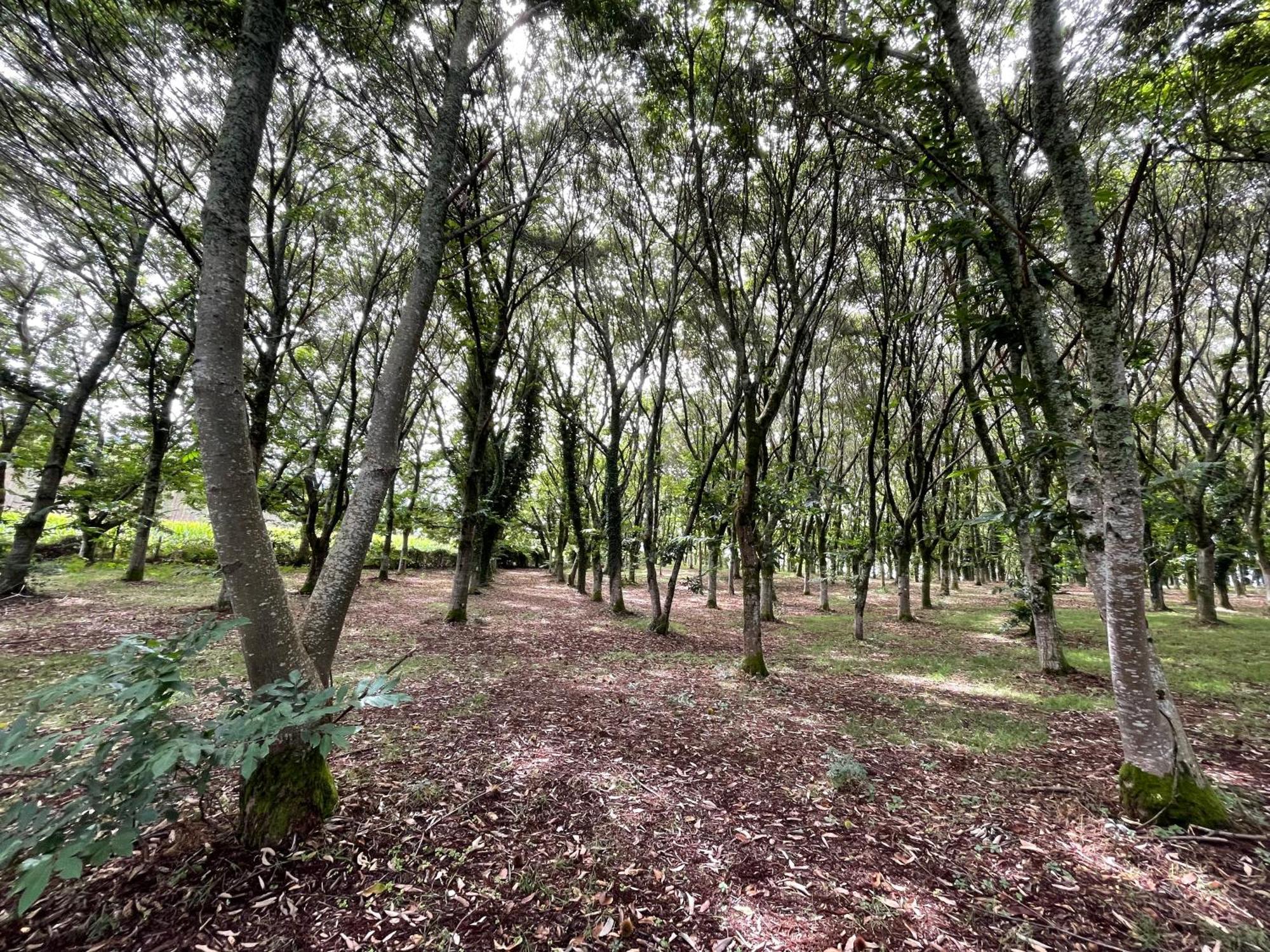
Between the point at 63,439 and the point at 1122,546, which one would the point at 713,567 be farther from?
the point at 63,439

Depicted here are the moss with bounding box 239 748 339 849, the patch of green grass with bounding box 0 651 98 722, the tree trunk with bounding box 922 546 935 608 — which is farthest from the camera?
the tree trunk with bounding box 922 546 935 608

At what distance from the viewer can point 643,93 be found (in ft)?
27.2

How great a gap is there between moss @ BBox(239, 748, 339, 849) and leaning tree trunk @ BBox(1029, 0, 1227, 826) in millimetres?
5975

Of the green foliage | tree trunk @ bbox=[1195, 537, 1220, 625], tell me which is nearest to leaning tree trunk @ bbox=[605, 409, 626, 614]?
the green foliage

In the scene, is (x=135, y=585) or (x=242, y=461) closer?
(x=242, y=461)

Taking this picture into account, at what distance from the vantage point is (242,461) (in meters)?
3.04

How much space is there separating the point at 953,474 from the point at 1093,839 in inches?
114

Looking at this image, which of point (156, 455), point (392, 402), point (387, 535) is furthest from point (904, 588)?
point (156, 455)

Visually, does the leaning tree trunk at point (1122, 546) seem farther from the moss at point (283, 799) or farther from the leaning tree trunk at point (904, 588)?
the leaning tree trunk at point (904, 588)

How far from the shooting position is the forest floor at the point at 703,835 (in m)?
2.59

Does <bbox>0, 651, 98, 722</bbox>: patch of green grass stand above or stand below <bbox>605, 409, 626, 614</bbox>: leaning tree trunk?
below

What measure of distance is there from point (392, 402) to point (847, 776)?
544cm

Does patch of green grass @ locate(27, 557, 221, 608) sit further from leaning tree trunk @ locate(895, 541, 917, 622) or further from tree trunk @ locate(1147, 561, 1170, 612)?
tree trunk @ locate(1147, 561, 1170, 612)

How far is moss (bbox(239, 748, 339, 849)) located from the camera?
9.65 feet
